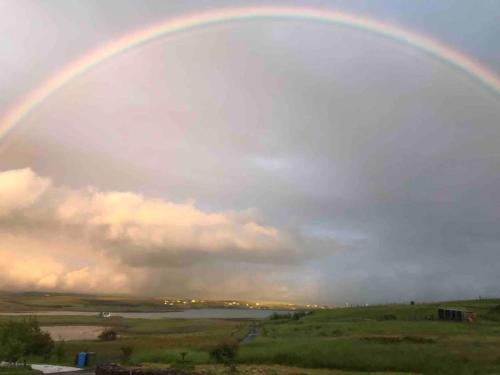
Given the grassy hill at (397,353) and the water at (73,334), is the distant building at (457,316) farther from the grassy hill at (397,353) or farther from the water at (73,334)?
the water at (73,334)

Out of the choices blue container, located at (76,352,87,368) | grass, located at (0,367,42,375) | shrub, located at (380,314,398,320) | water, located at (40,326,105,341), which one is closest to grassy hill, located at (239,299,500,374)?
blue container, located at (76,352,87,368)

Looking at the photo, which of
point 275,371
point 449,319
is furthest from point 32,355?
point 449,319

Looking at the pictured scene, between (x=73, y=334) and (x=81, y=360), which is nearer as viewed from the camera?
(x=81, y=360)

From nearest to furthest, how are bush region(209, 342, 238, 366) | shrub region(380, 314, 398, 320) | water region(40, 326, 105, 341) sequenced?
bush region(209, 342, 238, 366)
water region(40, 326, 105, 341)
shrub region(380, 314, 398, 320)

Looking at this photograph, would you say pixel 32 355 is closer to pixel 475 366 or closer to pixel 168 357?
pixel 168 357

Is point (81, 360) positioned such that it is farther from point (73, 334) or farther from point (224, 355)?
point (73, 334)

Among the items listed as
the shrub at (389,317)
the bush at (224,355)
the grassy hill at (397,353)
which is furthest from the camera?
the shrub at (389,317)

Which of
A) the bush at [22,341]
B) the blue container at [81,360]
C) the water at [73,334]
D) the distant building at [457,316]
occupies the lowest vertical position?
the water at [73,334]

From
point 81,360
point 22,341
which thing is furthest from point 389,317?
point 22,341

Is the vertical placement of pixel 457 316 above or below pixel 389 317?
above

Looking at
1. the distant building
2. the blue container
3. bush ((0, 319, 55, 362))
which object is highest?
the distant building

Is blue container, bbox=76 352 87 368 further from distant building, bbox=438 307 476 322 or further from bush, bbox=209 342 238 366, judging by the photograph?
distant building, bbox=438 307 476 322

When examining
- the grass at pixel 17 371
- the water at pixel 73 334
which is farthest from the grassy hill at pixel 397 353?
the water at pixel 73 334

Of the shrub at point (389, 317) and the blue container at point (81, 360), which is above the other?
the shrub at point (389, 317)
